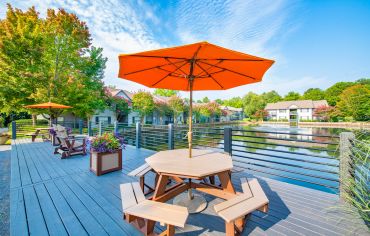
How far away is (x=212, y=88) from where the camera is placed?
344 centimetres

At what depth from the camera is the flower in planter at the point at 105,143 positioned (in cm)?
350

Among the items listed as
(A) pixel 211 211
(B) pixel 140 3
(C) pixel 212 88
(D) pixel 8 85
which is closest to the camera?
(A) pixel 211 211

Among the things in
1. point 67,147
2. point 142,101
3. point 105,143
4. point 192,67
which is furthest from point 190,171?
point 142,101

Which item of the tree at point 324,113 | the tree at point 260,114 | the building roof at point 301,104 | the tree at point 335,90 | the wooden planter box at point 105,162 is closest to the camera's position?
the wooden planter box at point 105,162

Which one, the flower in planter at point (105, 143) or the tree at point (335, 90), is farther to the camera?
the tree at point (335, 90)

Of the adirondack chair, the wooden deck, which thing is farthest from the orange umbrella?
the adirondack chair

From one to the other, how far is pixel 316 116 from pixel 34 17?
48.8m

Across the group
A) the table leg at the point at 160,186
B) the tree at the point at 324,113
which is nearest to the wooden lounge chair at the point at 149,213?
the table leg at the point at 160,186

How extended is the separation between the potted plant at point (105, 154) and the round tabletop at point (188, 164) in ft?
5.28

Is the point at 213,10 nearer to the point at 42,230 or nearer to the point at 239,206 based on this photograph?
the point at 239,206

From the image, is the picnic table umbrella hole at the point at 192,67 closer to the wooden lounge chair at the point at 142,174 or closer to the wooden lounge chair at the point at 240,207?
the wooden lounge chair at the point at 142,174

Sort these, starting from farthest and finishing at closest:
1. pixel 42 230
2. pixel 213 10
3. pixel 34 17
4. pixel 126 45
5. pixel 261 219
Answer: pixel 34 17
pixel 126 45
pixel 213 10
pixel 261 219
pixel 42 230

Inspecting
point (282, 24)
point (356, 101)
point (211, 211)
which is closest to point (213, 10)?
point (282, 24)

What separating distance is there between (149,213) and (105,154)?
2.45m
